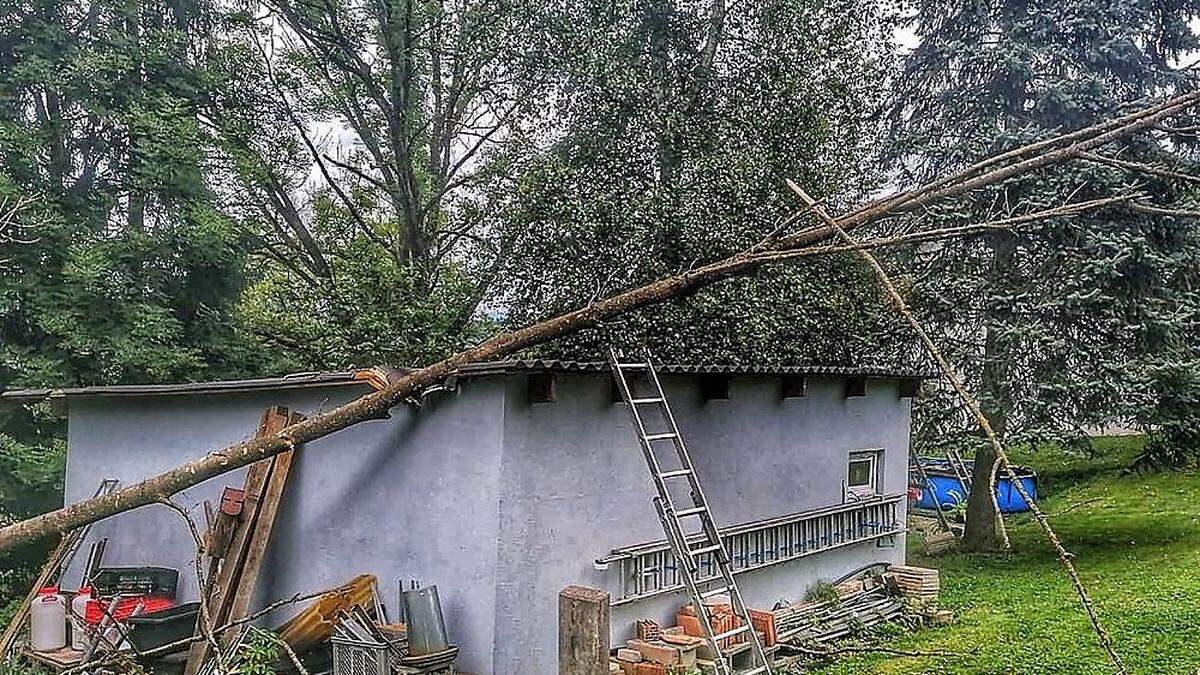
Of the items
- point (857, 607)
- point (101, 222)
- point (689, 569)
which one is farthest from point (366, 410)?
point (101, 222)

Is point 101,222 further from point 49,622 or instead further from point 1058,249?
point 1058,249

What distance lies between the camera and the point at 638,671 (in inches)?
260

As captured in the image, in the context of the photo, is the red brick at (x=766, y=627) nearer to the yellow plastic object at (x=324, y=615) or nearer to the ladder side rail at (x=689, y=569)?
the ladder side rail at (x=689, y=569)

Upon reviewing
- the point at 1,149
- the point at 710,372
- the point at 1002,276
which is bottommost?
the point at 710,372

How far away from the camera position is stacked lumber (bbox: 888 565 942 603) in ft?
31.1

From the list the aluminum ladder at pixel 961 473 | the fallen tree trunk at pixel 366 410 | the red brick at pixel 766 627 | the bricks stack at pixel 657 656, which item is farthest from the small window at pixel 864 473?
the aluminum ladder at pixel 961 473

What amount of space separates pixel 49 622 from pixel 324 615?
2174mm

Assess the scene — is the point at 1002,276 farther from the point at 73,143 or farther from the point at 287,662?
the point at 73,143

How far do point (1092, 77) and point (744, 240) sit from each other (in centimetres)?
550

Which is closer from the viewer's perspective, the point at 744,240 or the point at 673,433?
the point at 673,433

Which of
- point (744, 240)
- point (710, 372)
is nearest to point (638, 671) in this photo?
point (710, 372)

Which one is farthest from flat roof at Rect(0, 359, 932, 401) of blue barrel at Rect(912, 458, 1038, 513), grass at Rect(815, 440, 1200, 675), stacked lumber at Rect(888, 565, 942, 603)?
blue barrel at Rect(912, 458, 1038, 513)

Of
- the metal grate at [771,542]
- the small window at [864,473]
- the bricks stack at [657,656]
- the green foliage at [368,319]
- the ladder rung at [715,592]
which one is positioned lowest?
the bricks stack at [657,656]

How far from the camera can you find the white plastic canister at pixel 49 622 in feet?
22.7
